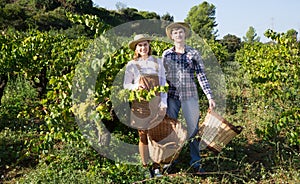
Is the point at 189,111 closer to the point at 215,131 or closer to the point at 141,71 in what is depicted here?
the point at 215,131

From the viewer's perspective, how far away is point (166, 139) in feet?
10.8

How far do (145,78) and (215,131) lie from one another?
84 centimetres

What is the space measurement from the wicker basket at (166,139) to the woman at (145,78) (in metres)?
0.09

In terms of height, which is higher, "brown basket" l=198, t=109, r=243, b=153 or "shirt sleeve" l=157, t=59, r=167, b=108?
"shirt sleeve" l=157, t=59, r=167, b=108

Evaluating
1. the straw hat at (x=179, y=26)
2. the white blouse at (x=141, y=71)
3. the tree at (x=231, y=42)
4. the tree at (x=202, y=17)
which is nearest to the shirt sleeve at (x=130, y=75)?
the white blouse at (x=141, y=71)

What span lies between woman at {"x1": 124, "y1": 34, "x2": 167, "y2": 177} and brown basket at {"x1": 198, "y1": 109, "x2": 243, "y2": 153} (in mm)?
470

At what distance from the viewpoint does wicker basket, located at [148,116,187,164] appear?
323cm

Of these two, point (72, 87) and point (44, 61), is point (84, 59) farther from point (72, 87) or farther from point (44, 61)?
point (44, 61)

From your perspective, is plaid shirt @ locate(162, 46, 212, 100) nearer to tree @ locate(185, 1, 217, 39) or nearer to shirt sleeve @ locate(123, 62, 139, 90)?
shirt sleeve @ locate(123, 62, 139, 90)

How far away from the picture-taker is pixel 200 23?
32.8 meters

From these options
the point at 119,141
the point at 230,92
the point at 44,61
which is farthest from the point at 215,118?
the point at 230,92

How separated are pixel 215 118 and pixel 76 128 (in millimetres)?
1379

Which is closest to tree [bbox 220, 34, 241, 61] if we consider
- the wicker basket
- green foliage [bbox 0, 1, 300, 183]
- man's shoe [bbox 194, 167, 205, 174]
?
green foliage [bbox 0, 1, 300, 183]

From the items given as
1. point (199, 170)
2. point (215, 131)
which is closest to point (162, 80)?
point (215, 131)
